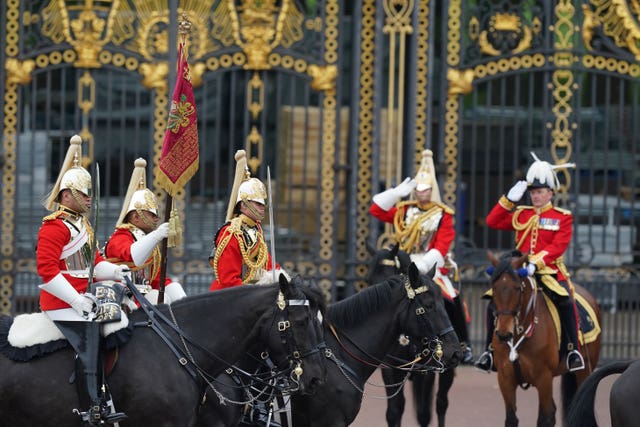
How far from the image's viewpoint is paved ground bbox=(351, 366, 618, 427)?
37.0 ft

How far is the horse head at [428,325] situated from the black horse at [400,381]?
105 centimetres

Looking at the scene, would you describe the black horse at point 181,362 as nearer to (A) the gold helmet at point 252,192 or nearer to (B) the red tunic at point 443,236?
(A) the gold helmet at point 252,192

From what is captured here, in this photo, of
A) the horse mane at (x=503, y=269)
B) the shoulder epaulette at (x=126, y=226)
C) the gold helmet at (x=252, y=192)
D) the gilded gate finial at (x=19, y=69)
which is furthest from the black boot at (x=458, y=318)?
the gilded gate finial at (x=19, y=69)

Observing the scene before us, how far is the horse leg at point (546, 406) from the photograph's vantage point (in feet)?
32.7

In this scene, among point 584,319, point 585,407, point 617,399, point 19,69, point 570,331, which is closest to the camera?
point 617,399

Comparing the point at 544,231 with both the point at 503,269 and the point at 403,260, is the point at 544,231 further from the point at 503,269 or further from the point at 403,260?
the point at 403,260

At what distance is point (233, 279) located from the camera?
858 centimetres

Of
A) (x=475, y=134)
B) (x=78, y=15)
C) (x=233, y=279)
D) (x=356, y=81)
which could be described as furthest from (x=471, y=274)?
(x=233, y=279)

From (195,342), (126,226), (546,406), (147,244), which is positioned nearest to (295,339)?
(195,342)

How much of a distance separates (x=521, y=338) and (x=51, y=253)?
3.99 metres

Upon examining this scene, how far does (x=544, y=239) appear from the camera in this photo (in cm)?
1079

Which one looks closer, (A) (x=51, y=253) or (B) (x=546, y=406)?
(A) (x=51, y=253)

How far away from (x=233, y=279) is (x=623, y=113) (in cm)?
681

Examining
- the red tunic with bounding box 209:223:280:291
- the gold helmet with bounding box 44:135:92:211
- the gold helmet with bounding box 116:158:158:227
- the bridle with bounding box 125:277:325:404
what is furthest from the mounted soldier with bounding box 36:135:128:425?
the red tunic with bounding box 209:223:280:291
